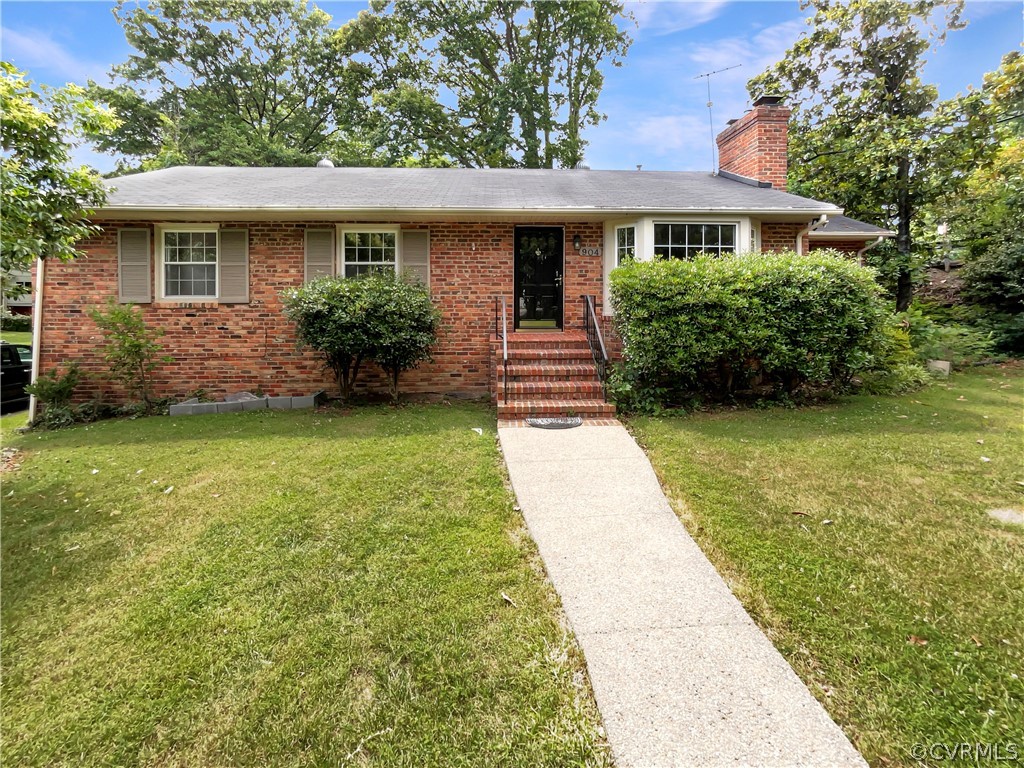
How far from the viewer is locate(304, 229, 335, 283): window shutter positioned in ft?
26.3

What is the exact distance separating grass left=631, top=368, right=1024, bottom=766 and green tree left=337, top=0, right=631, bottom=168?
1807 centimetres

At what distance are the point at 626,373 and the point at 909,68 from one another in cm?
1297

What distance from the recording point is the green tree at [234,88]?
804 inches

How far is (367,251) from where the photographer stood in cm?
824

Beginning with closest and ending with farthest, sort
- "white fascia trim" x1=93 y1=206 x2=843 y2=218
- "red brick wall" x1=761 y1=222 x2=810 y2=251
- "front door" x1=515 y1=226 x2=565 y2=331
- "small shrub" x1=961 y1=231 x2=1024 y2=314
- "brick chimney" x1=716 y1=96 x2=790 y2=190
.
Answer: "white fascia trim" x1=93 y1=206 x2=843 y2=218 < "red brick wall" x1=761 y1=222 x2=810 y2=251 < "front door" x1=515 y1=226 x2=565 y2=331 < "brick chimney" x1=716 y1=96 x2=790 y2=190 < "small shrub" x1=961 y1=231 x2=1024 y2=314

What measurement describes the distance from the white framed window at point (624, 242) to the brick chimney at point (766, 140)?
12.2ft

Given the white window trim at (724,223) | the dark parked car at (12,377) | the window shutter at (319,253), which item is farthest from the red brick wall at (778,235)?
the dark parked car at (12,377)

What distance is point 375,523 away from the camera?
3607 millimetres

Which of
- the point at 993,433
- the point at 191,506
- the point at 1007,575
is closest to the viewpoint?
the point at 1007,575

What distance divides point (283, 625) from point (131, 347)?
21.5ft

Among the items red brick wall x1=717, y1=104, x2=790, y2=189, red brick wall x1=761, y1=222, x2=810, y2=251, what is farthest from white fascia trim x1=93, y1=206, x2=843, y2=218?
red brick wall x1=717, y1=104, x2=790, y2=189

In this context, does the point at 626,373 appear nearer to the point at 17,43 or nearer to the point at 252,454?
the point at 252,454

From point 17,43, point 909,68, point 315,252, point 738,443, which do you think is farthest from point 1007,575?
point 909,68

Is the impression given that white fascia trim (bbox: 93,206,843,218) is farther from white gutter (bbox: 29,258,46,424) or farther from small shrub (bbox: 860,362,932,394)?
small shrub (bbox: 860,362,932,394)
